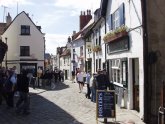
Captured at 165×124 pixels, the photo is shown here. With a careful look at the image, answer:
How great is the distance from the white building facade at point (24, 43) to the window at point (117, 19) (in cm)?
2807

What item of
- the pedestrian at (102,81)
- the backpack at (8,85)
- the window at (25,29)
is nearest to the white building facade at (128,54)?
the pedestrian at (102,81)

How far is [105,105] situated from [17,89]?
4.50m

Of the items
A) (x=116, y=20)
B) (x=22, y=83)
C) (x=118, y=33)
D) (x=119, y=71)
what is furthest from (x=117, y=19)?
(x=22, y=83)

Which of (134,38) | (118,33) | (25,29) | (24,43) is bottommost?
(134,38)

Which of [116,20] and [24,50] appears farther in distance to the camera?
[24,50]

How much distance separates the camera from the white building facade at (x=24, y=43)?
4956 centimetres

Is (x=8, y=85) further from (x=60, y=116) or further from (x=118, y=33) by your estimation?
(x=118, y=33)

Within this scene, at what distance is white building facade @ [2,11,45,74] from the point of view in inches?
1951

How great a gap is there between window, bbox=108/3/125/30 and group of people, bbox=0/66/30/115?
17.3 ft

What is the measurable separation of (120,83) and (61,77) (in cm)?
3671

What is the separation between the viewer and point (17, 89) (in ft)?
54.2

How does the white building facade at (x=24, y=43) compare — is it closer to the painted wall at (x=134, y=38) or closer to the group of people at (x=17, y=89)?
the group of people at (x=17, y=89)

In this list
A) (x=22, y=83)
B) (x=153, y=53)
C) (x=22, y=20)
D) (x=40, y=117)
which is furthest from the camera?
(x=22, y=20)

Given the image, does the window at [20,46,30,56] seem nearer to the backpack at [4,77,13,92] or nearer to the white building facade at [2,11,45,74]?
the white building facade at [2,11,45,74]
